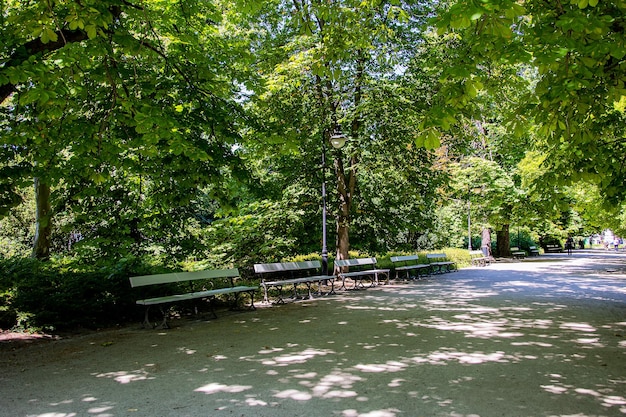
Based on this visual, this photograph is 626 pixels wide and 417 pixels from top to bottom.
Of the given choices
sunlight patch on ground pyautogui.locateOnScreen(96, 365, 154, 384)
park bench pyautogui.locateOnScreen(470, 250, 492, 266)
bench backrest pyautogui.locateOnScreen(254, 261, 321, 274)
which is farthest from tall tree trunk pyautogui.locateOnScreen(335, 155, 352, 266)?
park bench pyautogui.locateOnScreen(470, 250, 492, 266)

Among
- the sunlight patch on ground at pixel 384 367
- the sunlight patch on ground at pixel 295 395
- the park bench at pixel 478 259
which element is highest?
the sunlight patch on ground at pixel 295 395

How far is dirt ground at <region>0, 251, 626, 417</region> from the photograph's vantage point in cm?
403

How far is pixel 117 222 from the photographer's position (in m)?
9.22

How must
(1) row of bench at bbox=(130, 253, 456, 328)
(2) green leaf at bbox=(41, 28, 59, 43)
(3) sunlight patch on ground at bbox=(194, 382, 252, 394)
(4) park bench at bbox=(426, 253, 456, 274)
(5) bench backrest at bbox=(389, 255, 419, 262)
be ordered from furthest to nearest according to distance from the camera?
(4) park bench at bbox=(426, 253, 456, 274) < (5) bench backrest at bbox=(389, 255, 419, 262) < (1) row of bench at bbox=(130, 253, 456, 328) < (2) green leaf at bbox=(41, 28, 59, 43) < (3) sunlight patch on ground at bbox=(194, 382, 252, 394)

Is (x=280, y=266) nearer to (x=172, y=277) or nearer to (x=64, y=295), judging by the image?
(x=172, y=277)

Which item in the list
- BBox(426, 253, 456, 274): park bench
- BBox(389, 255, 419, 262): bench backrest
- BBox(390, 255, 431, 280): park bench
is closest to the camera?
BBox(389, 255, 419, 262): bench backrest

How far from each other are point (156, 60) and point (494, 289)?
10.9 metres

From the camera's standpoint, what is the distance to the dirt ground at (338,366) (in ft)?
13.2

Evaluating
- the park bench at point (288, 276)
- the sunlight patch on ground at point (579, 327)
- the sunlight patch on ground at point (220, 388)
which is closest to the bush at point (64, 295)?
the park bench at point (288, 276)

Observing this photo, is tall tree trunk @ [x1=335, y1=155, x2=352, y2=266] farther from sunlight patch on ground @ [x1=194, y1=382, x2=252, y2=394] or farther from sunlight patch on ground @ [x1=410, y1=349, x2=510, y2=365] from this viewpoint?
sunlight patch on ground @ [x1=194, y1=382, x2=252, y2=394]

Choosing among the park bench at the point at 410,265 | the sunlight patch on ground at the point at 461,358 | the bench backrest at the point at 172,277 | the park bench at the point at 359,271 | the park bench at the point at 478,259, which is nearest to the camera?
the sunlight patch on ground at the point at 461,358

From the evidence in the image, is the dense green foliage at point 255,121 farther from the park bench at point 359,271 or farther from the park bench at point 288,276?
the park bench at point 359,271

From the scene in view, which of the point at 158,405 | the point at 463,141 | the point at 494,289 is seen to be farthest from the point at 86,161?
the point at 463,141

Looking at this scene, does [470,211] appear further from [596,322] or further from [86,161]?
[86,161]
